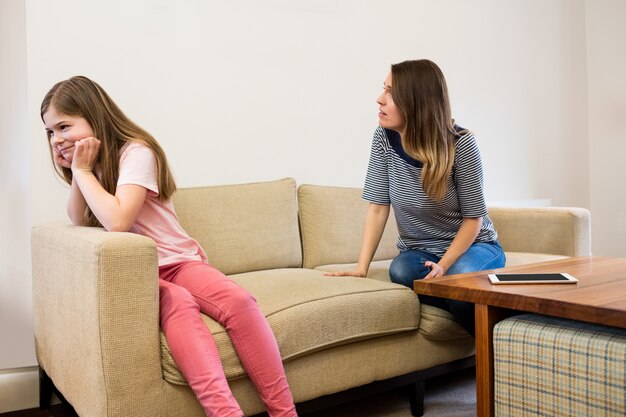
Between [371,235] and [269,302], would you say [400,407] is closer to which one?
[371,235]

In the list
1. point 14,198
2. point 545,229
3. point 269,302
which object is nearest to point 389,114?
point 269,302

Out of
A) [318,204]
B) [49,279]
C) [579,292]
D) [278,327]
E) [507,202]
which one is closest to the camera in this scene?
[579,292]

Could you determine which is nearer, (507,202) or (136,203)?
(136,203)

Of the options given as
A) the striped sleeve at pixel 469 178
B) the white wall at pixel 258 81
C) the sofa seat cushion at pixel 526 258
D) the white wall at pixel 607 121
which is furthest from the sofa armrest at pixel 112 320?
the white wall at pixel 607 121

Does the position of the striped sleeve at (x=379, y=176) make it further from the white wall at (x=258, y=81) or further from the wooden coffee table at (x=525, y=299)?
the white wall at (x=258, y=81)

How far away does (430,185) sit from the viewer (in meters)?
1.86

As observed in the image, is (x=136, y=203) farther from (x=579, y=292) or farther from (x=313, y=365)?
(x=579, y=292)

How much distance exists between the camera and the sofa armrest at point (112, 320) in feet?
4.24

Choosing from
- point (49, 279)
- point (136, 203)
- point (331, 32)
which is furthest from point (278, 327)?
point (331, 32)

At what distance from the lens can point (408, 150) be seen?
1.90m

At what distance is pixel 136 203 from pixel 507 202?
2468 mm

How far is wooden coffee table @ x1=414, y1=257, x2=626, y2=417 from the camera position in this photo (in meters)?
1.19

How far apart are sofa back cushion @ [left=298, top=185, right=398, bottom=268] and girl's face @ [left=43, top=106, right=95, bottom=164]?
0.93 metres

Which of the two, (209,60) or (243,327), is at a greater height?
(209,60)
